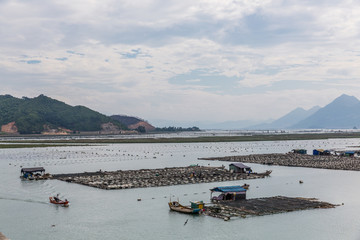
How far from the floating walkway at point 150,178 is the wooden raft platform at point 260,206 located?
1763 cm

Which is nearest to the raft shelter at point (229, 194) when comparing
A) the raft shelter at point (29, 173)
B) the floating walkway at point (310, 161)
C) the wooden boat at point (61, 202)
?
the wooden boat at point (61, 202)

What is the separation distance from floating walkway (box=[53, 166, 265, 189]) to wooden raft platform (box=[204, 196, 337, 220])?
57.8 feet

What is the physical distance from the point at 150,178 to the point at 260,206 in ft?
87.5

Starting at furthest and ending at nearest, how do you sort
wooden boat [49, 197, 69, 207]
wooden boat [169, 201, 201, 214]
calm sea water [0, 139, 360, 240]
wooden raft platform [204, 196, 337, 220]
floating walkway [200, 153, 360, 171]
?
floating walkway [200, 153, 360, 171]
wooden boat [49, 197, 69, 207]
wooden boat [169, 201, 201, 214]
wooden raft platform [204, 196, 337, 220]
calm sea water [0, 139, 360, 240]

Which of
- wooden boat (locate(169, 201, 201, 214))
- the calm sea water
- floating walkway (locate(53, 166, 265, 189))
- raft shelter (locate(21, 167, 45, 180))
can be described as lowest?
the calm sea water

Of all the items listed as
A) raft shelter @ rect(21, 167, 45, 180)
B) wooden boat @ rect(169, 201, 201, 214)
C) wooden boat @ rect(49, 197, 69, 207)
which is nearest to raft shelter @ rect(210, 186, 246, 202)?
wooden boat @ rect(169, 201, 201, 214)

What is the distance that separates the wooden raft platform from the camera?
42.2 meters

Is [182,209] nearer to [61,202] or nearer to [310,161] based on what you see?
[61,202]

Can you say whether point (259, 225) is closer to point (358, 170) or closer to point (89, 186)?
point (89, 186)

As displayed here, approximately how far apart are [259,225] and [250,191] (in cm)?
1861

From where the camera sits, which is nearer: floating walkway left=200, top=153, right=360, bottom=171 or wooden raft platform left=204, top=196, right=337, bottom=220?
wooden raft platform left=204, top=196, right=337, bottom=220

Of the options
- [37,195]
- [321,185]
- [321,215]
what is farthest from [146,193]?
[321,185]

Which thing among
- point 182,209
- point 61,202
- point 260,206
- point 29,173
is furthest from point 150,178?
point 260,206

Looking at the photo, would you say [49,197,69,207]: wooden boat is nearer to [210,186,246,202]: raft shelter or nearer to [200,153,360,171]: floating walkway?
[210,186,246,202]: raft shelter
